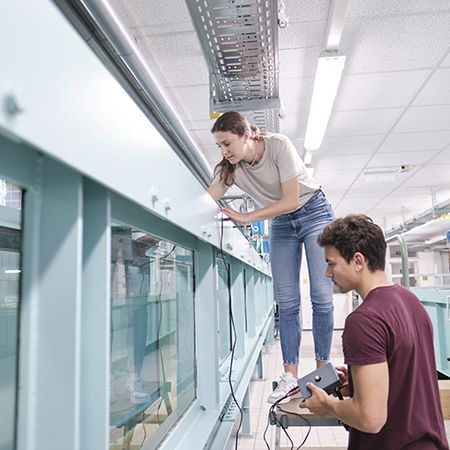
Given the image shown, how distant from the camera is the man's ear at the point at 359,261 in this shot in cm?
129

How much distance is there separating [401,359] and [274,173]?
0.97 m

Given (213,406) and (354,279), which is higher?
(354,279)

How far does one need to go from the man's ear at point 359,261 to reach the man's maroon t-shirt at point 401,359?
0.10 meters

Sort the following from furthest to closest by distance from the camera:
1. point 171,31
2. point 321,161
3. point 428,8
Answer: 1. point 321,161
2. point 171,31
3. point 428,8

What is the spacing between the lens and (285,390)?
1919 mm

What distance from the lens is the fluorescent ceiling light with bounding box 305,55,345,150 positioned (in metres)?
2.49

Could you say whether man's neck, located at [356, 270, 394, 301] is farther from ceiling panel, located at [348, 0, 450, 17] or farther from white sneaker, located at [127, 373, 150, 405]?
ceiling panel, located at [348, 0, 450, 17]

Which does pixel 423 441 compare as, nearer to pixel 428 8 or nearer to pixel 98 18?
pixel 98 18

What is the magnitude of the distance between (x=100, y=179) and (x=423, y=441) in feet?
3.56

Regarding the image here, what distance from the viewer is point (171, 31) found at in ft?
8.54

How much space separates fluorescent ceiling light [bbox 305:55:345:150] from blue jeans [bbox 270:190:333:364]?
91 centimetres

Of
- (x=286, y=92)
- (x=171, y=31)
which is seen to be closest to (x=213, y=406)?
(x=171, y=31)

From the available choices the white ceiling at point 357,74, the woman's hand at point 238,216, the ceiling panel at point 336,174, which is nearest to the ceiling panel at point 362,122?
the white ceiling at point 357,74

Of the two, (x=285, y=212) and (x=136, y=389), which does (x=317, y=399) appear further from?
(x=285, y=212)
